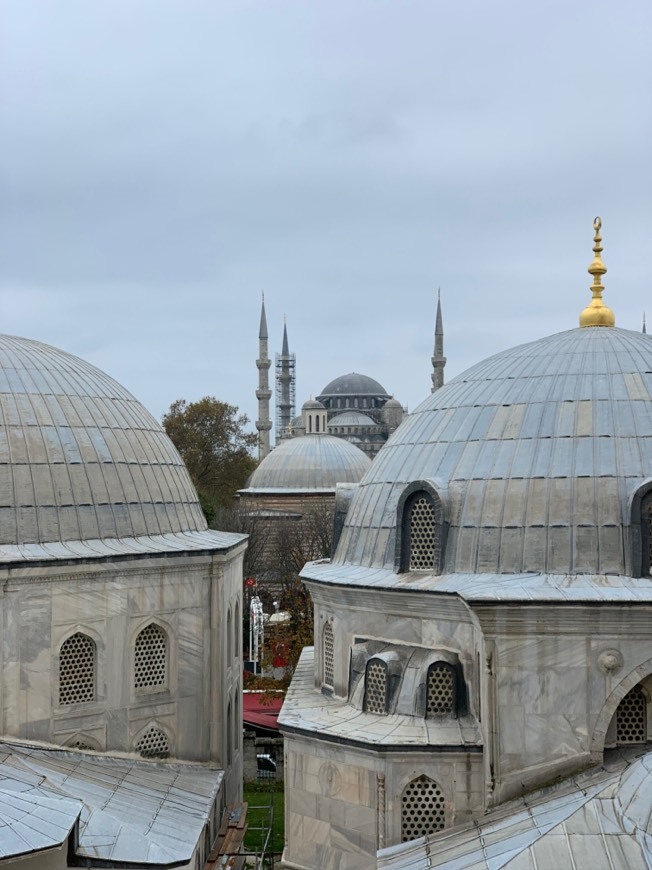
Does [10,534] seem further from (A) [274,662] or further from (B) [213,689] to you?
(A) [274,662]

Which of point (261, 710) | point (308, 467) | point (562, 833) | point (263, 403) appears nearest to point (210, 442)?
point (308, 467)

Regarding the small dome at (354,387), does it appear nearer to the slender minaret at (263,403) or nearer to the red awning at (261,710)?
the slender minaret at (263,403)

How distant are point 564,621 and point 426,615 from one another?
7.96 ft

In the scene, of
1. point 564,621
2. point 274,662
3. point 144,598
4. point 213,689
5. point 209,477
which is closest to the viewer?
point 564,621

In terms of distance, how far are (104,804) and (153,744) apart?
11.6 ft

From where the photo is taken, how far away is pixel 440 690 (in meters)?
15.8

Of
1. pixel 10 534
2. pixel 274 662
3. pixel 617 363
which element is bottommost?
pixel 274 662

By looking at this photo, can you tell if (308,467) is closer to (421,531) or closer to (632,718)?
(421,531)

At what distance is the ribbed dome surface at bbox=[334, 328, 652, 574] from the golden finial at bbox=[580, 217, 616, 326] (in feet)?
2.65

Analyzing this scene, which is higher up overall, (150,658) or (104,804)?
(150,658)

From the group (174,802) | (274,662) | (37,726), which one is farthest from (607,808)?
(274,662)

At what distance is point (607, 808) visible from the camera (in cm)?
1177

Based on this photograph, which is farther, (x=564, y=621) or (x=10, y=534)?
(x=10, y=534)

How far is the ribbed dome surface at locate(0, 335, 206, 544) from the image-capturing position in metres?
18.0
